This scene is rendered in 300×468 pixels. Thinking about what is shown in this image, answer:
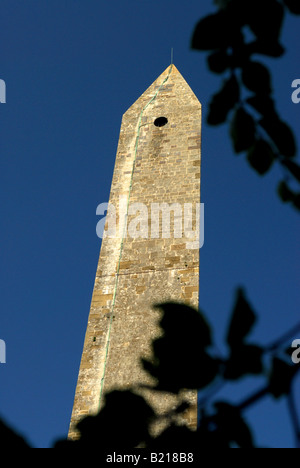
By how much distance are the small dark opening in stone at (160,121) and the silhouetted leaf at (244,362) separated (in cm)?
878

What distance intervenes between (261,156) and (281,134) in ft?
0.37

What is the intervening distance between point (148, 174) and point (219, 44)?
7.46 meters

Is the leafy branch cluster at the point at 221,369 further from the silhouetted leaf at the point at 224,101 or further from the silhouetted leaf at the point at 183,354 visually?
the silhouetted leaf at the point at 224,101

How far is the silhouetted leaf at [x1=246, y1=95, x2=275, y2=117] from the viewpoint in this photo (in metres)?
1.77

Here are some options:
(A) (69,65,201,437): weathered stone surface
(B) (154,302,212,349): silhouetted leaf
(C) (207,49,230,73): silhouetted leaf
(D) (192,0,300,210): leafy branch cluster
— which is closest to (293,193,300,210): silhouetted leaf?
(D) (192,0,300,210): leafy branch cluster

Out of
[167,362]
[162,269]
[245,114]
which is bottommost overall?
[167,362]

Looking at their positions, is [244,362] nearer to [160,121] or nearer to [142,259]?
[142,259]

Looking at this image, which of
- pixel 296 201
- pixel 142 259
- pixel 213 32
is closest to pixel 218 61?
pixel 213 32

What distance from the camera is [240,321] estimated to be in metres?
1.43

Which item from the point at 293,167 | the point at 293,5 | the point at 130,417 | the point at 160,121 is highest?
the point at 160,121

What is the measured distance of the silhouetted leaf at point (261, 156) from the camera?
1852 millimetres
